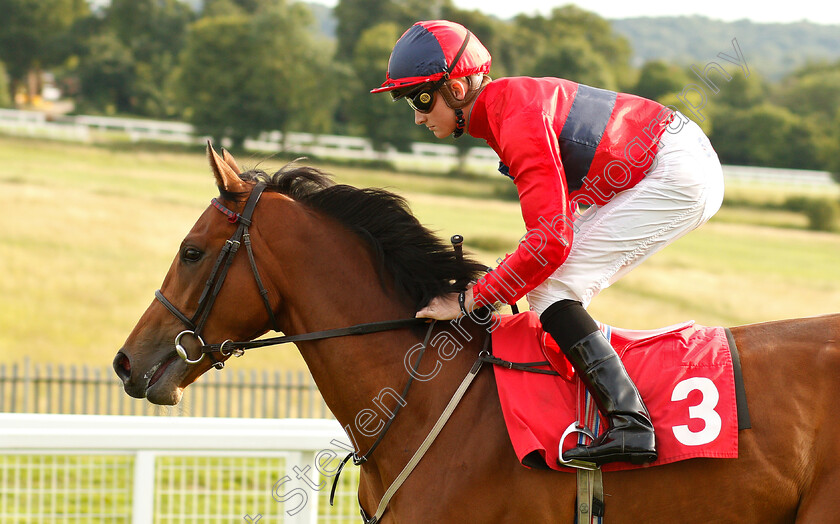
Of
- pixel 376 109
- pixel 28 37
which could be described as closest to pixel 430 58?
pixel 376 109

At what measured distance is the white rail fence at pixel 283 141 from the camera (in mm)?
35500

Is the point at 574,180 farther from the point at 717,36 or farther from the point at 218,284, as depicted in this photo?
the point at 717,36

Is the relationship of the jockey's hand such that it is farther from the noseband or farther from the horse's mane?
the noseband

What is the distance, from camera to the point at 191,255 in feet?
8.66

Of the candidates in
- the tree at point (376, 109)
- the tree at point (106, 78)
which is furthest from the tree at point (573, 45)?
the tree at point (106, 78)

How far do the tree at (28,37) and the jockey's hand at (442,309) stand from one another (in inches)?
1873

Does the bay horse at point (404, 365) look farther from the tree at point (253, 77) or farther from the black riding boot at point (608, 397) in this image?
the tree at point (253, 77)

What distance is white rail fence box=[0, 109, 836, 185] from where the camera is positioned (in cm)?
3550

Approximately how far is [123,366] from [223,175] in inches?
28.0

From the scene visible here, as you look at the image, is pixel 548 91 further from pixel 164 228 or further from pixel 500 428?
pixel 164 228

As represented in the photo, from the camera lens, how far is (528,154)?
2.42 metres

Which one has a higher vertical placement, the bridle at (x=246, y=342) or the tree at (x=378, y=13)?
the tree at (x=378, y=13)

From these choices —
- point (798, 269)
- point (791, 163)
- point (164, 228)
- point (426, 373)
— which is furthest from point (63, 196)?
point (791, 163)

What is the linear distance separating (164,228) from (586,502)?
25.1m
